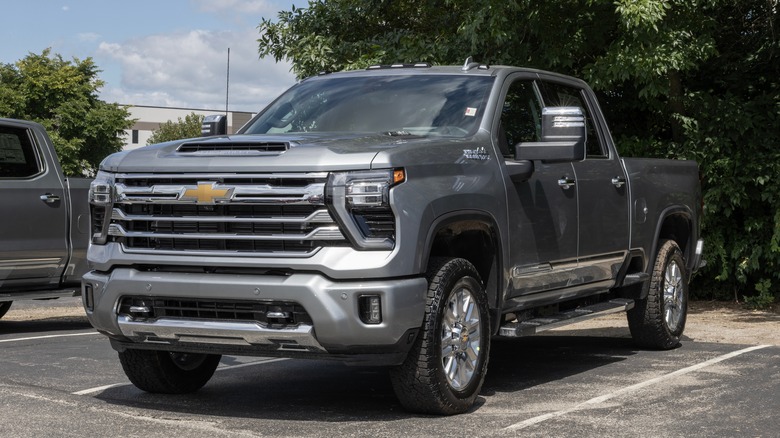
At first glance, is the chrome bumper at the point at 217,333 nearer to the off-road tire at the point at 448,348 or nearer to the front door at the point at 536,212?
the off-road tire at the point at 448,348

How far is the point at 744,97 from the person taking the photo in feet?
50.0

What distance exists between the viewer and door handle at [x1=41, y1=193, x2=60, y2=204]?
12.2 m

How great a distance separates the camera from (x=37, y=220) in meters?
12.1

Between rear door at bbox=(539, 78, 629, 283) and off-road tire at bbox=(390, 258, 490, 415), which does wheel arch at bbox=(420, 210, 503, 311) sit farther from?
rear door at bbox=(539, 78, 629, 283)

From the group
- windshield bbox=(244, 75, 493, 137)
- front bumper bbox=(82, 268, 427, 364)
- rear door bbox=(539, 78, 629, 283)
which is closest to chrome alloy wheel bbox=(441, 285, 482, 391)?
front bumper bbox=(82, 268, 427, 364)

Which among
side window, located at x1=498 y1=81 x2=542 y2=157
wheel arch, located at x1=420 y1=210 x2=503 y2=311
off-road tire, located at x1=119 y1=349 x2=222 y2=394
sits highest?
side window, located at x1=498 y1=81 x2=542 y2=157

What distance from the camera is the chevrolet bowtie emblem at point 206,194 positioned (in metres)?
6.68

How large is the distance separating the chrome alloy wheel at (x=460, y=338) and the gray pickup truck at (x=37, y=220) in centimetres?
627

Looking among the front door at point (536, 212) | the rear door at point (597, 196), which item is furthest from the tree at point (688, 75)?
the front door at point (536, 212)

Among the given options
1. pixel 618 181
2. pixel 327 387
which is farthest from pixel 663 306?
pixel 327 387

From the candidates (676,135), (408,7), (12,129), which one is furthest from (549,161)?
(408,7)

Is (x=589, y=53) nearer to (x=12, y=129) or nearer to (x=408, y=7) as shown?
(x=408, y=7)

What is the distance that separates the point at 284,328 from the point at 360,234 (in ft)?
2.07

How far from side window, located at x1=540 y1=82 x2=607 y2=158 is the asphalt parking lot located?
164 centimetres
